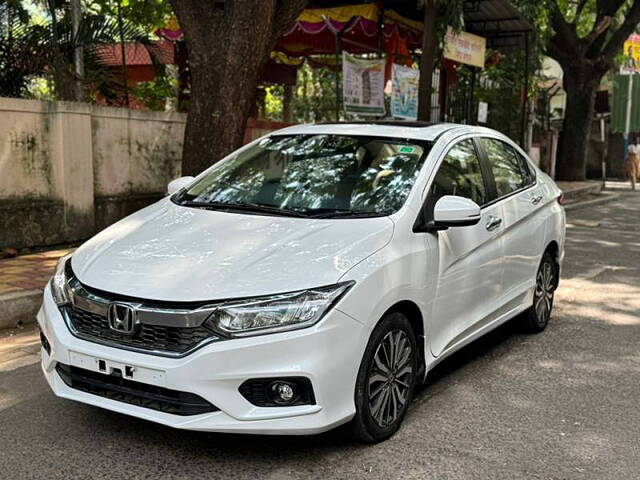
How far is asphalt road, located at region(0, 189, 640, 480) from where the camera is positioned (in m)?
3.34

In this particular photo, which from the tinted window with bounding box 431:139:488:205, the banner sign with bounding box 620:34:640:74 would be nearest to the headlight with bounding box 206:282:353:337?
the tinted window with bounding box 431:139:488:205

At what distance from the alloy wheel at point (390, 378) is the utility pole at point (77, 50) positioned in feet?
20.9

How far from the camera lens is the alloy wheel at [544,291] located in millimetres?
5691

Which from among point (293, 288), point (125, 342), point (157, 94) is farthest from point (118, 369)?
point (157, 94)

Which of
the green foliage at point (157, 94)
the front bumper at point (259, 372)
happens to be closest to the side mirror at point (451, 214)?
the front bumper at point (259, 372)

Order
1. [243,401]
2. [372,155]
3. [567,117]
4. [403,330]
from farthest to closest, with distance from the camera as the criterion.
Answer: [567,117] → [372,155] → [403,330] → [243,401]

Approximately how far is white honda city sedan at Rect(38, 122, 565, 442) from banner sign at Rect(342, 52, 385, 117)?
6.44 m

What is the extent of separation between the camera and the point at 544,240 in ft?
18.5

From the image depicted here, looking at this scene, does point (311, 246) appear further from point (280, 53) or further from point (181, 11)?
point (280, 53)

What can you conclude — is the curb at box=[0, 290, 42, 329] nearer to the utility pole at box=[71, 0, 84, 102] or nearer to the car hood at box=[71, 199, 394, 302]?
the car hood at box=[71, 199, 394, 302]

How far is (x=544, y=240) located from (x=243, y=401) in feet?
11.3

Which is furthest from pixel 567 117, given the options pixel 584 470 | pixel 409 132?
pixel 584 470

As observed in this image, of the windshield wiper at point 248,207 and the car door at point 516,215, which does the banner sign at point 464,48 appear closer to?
the car door at point 516,215

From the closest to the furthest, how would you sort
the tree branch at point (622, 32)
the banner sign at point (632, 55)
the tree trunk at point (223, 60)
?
1. the tree trunk at point (223, 60)
2. the tree branch at point (622, 32)
3. the banner sign at point (632, 55)
